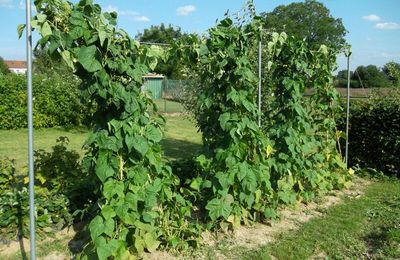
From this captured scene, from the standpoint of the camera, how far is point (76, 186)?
15.4 feet

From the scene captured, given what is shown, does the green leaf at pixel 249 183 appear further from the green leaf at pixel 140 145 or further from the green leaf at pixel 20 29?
the green leaf at pixel 20 29

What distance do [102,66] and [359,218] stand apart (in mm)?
3896

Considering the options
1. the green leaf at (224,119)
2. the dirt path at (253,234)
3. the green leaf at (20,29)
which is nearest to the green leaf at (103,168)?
the dirt path at (253,234)

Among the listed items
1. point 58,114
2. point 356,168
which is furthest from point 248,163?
point 58,114

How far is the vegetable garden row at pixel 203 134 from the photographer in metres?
3.22

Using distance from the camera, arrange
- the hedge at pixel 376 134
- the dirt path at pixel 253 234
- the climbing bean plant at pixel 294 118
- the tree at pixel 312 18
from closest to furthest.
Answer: the dirt path at pixel 253 234 < the climbing bean plant at pixel 294 118 < the hedge at pixel 376 134 < the tree at pixel 312 18

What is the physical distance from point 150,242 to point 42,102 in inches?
434

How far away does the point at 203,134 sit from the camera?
4.72 metres

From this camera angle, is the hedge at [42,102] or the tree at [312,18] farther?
the tree at [312,18]

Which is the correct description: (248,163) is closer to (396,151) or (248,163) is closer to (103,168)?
(103,168)

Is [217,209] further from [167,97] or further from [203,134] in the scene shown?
[167,97]

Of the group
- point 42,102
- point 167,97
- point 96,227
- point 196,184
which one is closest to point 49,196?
point 96,227

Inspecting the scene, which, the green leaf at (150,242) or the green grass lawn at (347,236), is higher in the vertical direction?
the green leaf at (150,242)

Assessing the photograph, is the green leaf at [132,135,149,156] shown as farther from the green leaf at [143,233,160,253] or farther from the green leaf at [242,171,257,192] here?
the green leaf at [242,171,257,192]
